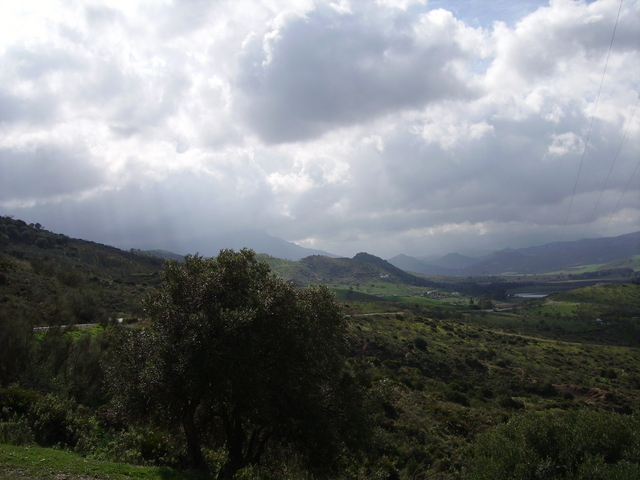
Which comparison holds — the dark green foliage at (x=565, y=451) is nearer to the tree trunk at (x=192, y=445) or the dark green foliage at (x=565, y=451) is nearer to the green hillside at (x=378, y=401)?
the green hillside at (x=378, y=401)

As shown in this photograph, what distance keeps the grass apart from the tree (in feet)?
5.94

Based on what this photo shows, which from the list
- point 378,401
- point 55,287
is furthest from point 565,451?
point 55,287


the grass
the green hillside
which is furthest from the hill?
the grass

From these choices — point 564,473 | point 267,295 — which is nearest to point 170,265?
point 267,295

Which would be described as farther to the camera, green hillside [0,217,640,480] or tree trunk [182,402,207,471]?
tree trunk [182,402,207,471]

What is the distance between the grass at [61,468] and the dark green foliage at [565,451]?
40.4 feet

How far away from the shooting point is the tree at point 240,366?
12805 millimetres

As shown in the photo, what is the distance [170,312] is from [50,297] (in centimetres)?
4279

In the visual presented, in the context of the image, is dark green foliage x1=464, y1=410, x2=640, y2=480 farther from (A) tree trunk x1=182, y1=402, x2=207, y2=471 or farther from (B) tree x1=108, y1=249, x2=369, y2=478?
(A) tree trunk x1=182, y1=402, x2=207, y2=471

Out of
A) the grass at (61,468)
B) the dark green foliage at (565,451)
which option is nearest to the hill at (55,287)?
the grass at (61,468)

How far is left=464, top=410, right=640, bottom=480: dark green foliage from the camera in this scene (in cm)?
1256

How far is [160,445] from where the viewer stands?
688 inches

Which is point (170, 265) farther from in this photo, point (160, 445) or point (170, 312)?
point (160, 445)

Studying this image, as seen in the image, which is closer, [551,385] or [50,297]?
[50,297]
